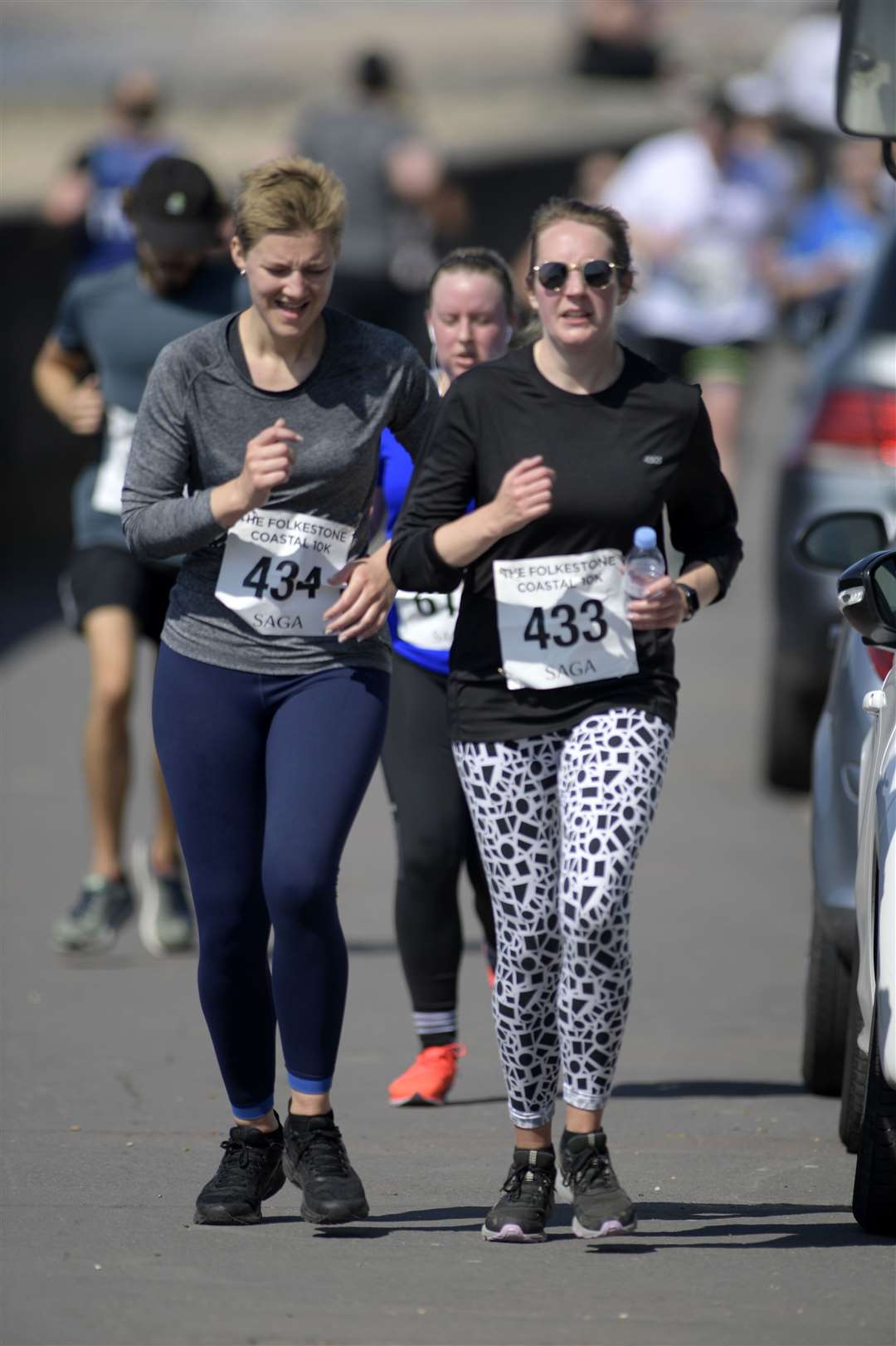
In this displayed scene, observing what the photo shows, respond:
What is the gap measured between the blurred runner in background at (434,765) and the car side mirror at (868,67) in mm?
970

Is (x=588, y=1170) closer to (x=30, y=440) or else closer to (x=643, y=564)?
(x=643, y=564)

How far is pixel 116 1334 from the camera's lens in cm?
488

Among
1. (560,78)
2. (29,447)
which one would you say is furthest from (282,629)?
(560,78)

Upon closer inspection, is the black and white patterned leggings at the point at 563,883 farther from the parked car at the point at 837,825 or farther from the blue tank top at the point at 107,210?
the blue tank top at the point at 107,210

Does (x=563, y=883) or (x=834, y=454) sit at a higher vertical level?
(x=834, y=454)

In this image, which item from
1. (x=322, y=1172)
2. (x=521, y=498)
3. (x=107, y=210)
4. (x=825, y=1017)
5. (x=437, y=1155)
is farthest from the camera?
(x=107, y=210)

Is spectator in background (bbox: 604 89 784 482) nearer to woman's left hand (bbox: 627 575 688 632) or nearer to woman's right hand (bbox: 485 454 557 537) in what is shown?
woman's left hand (bbox: 627 575 688 632)

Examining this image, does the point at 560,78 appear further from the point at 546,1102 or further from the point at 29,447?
the point at 546,1102

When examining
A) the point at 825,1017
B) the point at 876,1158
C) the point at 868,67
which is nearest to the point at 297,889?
the point at 876,1158

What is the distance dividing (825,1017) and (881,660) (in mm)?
906

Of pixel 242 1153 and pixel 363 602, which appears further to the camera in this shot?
pixel 242 1153

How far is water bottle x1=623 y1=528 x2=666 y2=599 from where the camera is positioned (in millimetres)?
5562

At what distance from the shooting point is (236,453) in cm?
573

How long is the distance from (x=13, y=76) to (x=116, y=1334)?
35041 millimetres
